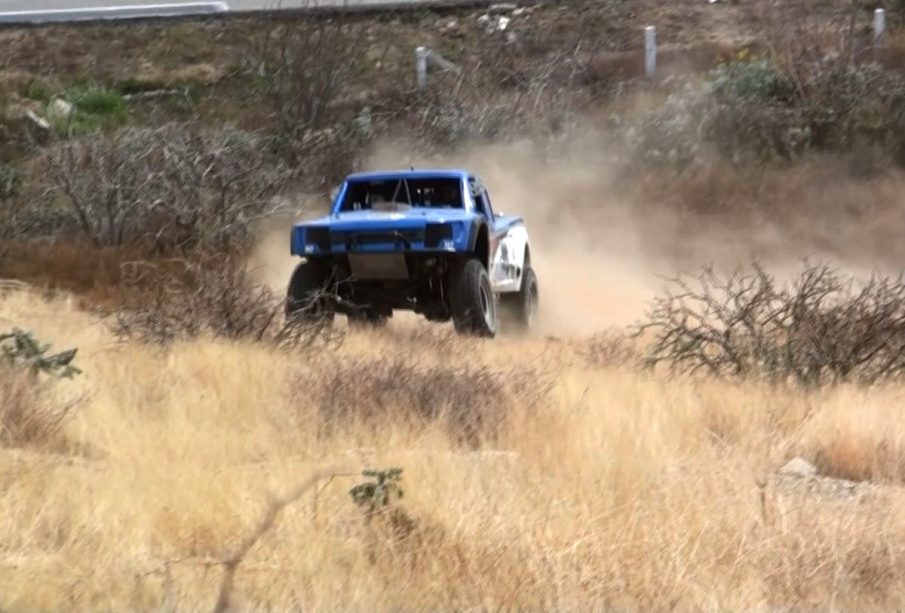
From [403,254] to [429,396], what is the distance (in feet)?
13.6

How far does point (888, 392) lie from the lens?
359 inches

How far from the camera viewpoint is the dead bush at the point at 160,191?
18453 mm

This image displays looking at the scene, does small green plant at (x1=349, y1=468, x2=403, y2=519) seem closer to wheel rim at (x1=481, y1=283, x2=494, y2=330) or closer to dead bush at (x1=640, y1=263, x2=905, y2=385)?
dead bush at (x1=640, y1=263, x2=905, y2=385)

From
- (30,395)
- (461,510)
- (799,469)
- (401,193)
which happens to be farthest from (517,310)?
(461,510)

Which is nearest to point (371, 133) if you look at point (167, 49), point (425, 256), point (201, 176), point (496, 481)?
point (201, 176)

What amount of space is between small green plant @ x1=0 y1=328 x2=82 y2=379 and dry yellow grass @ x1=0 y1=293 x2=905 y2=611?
21 centimetres

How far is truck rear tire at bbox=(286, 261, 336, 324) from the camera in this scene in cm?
1184

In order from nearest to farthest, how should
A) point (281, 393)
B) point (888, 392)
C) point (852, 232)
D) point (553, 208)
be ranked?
point (281, 393)
point (888, 392)
point (852, 232)
point (553, 208)

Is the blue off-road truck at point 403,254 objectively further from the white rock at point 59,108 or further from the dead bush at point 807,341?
the white rock at point 59,108

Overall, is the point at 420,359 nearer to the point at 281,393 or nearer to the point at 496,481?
the point at 281,393

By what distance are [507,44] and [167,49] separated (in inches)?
319

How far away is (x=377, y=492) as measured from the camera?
17.9 ft

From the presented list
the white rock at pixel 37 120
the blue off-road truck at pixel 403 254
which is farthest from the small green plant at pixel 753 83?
the white rock at pixel 37 120

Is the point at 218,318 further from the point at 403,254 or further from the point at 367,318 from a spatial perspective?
the point at 367,318
